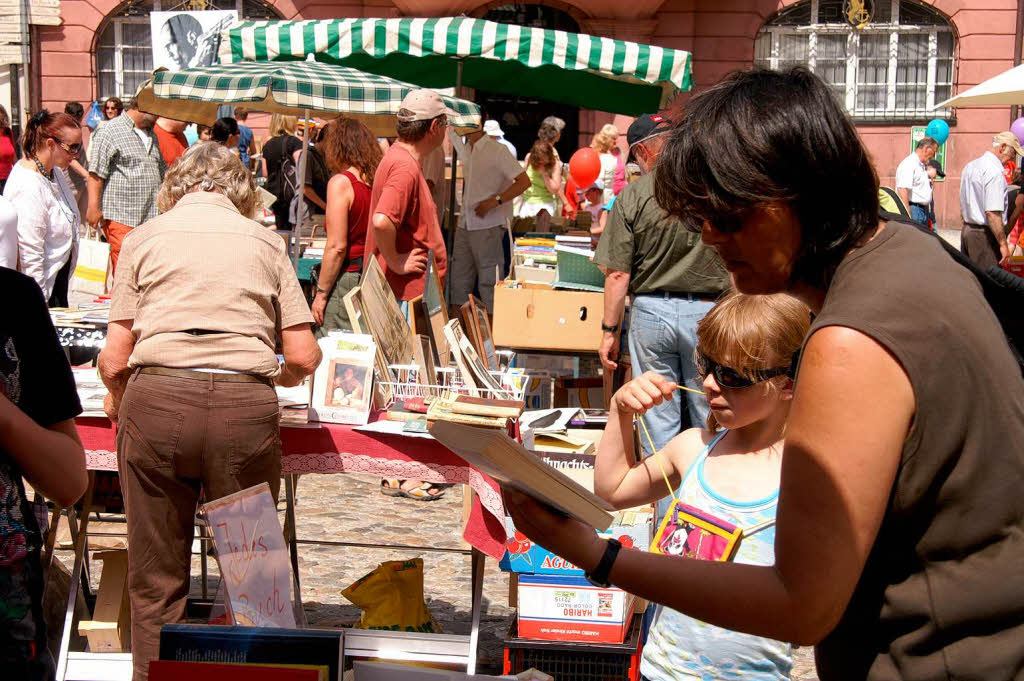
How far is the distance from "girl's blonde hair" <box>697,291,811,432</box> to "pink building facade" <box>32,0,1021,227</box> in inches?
702

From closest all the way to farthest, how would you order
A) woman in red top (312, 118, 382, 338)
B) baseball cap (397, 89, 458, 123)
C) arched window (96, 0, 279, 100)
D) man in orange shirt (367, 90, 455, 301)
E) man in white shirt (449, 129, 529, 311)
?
1. man in orange shirt (367, 90, 455, 301)
2. baseball cap (397, 89, 458, 123)
3. woman in red top (312, 118, 382, 338)
4. man in white shirt (449, 129, 529, 311)
5. arched window (96, 0, 279, 100)

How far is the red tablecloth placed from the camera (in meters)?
3.84

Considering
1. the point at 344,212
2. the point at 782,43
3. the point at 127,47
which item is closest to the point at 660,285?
the point at 344,212

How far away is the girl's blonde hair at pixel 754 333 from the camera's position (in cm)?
236

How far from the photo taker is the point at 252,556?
332 cm

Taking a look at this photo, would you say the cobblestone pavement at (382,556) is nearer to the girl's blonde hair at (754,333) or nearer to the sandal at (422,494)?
the sandal at (422,494)

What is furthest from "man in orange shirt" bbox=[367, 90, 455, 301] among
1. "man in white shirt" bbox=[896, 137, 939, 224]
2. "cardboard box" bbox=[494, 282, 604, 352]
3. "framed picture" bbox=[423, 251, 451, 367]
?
"man in white shirt" bbox=[896, 137, 939, 224]

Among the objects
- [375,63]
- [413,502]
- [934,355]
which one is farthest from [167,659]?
[375,63]

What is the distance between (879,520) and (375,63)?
31.8 feet

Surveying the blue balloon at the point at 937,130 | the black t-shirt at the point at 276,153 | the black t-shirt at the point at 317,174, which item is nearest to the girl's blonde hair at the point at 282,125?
the black t-shirt at the point at 276,153

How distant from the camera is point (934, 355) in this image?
128cm

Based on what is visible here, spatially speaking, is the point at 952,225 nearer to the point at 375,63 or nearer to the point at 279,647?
the point at 375,63

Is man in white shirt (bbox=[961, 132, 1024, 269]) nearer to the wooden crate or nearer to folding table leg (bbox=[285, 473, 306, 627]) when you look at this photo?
folding table leg (bbox=[285, 473, 306, 627])

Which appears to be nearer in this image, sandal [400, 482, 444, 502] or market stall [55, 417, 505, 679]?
market stall [55, 417, 505, 679]
